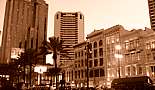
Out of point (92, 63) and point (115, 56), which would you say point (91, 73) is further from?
point (115, 56)

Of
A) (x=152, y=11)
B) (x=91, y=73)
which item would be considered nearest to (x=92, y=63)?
(x=91, y=73)

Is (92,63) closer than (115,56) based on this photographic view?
No

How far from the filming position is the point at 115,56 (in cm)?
5838

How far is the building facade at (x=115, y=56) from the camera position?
63.9 metres

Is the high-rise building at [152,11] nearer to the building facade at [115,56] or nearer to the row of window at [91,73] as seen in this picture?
the building facade at [115,56]

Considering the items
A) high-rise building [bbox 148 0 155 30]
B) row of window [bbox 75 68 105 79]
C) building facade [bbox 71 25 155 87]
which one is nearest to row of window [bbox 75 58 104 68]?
building facade [bbox 71 25 155 87]

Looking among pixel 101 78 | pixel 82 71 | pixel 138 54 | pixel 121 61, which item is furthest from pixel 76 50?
pixel 138 54

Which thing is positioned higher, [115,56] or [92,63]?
[115,56]

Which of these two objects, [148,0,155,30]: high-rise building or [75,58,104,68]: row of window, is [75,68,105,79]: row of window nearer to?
[75,58,104,68]: row of window

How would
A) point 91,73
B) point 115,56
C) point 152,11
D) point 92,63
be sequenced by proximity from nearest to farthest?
point 115,56 < point 92,63 < point 91,73 < point 152,11

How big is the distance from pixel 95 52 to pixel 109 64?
935cm

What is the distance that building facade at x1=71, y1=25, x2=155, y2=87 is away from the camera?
210ft

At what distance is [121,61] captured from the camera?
72.5 metres

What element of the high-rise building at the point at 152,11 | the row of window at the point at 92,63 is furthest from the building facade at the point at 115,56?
the high-rise building at the point at 152,11
